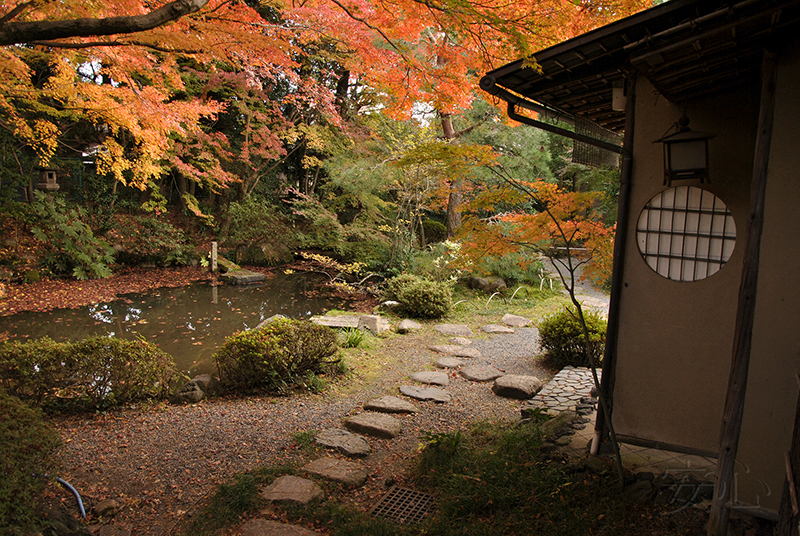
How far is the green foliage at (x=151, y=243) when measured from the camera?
1221 centimetres

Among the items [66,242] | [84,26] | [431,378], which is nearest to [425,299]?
[431,378]

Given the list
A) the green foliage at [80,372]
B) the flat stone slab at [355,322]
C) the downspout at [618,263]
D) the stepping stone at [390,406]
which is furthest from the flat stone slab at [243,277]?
the downspout at [618,263]

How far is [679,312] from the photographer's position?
10.4 ft

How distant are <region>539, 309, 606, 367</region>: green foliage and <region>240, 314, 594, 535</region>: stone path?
0.31m

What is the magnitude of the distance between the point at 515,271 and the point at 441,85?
5.54 m

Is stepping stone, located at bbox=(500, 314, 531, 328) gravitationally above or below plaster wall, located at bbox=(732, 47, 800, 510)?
below

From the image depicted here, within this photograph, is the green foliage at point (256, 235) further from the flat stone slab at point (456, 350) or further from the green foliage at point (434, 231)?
the flat stone slab at point (456, 350)

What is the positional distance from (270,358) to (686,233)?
415 cm

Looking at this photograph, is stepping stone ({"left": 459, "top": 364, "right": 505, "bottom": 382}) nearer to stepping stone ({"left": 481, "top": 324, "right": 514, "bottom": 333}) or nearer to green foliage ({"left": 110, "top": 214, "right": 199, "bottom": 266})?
stepping stone ({"left": 481, "top": 324, "right": 514, "bottom": 333})

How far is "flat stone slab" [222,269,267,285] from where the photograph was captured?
12062 mm

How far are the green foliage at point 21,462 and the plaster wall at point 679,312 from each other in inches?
140

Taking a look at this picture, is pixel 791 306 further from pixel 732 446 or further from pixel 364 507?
pixel 364 507

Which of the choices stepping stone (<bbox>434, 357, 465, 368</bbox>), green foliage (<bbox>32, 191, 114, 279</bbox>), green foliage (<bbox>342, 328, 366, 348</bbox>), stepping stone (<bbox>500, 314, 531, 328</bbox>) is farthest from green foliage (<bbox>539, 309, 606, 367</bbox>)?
green foliage (<bbox>32, 191, 114, 279</bbox>)

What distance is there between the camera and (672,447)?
322 cm
